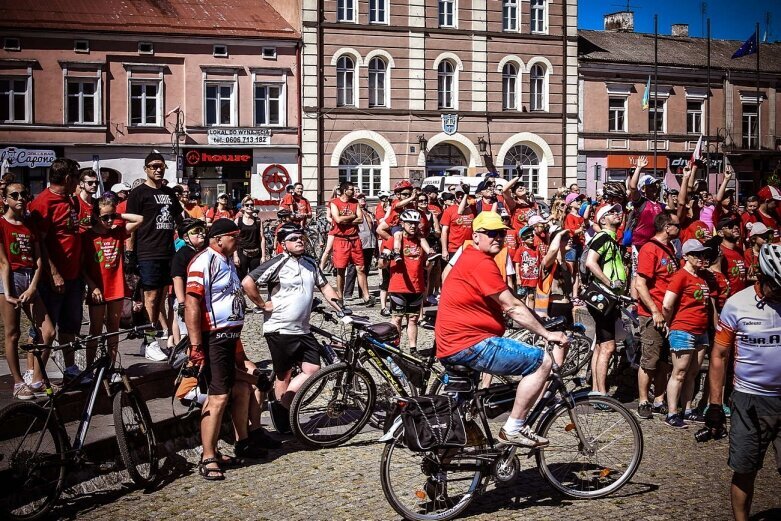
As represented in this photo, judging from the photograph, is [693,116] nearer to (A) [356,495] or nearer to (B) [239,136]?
(B) [239,136]

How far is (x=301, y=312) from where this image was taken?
27.2ft

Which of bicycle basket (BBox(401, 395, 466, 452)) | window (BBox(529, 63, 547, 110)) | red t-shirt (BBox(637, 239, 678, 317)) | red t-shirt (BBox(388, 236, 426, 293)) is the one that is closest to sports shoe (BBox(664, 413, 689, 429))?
red t-shirt (BBox(637, 239, 678, 317))

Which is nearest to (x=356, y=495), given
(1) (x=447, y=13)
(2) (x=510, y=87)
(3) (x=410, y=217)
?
(3) (x=410, y=217)

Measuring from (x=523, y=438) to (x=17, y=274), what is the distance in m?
4.54

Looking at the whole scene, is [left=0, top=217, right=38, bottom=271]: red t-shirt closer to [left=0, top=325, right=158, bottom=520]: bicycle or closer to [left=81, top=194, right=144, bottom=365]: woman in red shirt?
[left=81, top=194, right=144, bottom=365]: woman in red shirt

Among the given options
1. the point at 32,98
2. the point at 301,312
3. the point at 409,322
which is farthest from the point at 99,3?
the point at 301,312

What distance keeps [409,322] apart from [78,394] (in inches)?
214

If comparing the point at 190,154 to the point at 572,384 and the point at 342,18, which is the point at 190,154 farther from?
the point at 572,384

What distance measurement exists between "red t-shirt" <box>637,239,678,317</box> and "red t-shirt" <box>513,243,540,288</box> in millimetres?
4268

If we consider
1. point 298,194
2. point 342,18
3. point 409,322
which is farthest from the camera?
point 342,18

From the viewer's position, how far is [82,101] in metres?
35.8

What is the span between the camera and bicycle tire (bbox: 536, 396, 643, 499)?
21.9 feet

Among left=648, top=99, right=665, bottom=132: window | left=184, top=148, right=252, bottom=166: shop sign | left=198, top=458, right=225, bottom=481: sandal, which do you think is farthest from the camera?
left=648, top=99, right=665, bottom=132: window

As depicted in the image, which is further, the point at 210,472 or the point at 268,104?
the point at 268,104
